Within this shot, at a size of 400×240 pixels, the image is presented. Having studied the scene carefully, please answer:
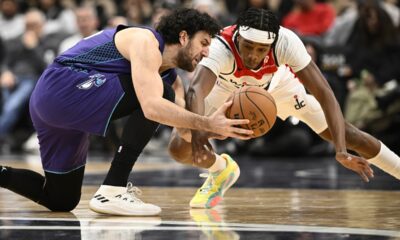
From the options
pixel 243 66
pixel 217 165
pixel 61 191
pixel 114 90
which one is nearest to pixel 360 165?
pixel 243 66

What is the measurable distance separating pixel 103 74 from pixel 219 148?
6828mm

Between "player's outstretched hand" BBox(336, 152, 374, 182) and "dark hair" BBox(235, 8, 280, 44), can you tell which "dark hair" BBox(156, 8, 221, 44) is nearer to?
"dark hair" BBox(235, 8, 280, 44)

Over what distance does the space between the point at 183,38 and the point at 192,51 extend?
0.09m

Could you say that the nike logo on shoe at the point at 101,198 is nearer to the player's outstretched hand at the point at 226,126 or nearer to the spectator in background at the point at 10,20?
the player's outstretched hand at the point at 226,126

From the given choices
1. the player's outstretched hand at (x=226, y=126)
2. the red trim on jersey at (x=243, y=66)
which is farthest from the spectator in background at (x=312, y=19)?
the player's outstretched hand at (x=226, y=126)

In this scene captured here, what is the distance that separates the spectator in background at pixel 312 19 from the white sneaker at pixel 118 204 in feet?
23.7

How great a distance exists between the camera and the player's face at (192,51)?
4.82 metres

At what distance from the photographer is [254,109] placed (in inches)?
184

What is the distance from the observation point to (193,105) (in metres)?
5.09

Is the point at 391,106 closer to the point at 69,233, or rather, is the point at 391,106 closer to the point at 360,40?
the point at 360,40

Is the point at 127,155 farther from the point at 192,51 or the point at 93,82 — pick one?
the point at 192,51

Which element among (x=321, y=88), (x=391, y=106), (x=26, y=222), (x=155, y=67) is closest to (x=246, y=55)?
(x=321, y=88)

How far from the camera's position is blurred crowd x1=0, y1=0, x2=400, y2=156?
10625 mm

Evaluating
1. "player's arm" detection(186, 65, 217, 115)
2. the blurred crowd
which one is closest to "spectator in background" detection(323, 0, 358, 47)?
the blurred crowd
